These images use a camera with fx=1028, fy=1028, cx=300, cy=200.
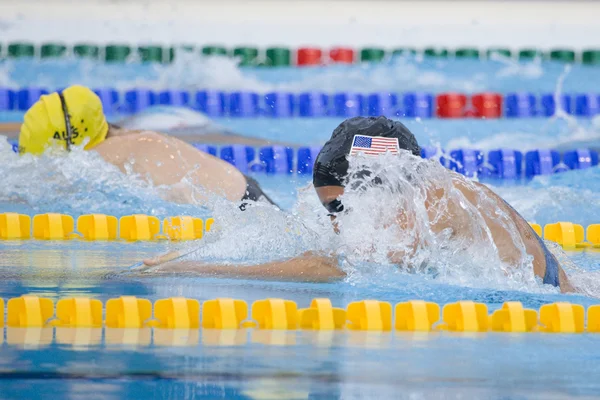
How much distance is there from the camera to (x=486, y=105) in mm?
8570

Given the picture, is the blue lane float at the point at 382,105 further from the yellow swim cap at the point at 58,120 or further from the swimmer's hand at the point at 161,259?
the swimmer's hand at the point at 161,259

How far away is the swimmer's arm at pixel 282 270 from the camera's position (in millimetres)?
3750

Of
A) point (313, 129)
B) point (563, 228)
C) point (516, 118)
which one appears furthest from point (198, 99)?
point (563, 228)

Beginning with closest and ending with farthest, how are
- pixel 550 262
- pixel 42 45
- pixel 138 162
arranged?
1. pixel 550 262
2. pixel 138 162
3. pixel 42 45

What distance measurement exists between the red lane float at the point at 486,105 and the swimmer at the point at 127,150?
3727mm

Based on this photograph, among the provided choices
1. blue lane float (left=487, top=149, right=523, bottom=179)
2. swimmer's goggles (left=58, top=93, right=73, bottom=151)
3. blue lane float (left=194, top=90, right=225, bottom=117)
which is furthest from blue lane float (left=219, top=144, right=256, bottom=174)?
swimmer's goggles (left=58, top=93, right=73, bottom=151)

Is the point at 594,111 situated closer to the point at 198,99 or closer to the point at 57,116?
the point at 198,99

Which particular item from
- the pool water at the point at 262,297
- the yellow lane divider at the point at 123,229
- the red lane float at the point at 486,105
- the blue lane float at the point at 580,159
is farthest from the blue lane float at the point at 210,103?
the yellow lane divider at the point at 123,229

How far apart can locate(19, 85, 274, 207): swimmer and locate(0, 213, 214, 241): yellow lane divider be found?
337mm

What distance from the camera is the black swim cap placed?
136 inches

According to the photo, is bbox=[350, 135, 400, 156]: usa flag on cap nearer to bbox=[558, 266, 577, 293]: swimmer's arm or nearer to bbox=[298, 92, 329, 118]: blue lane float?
bbox=[558, 266, 577, 293]: swimmer's arm

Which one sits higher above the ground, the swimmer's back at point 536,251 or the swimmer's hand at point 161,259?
the swimmer's back at point 536,251

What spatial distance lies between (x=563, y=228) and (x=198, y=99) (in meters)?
4.27

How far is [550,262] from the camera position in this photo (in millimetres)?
3514
